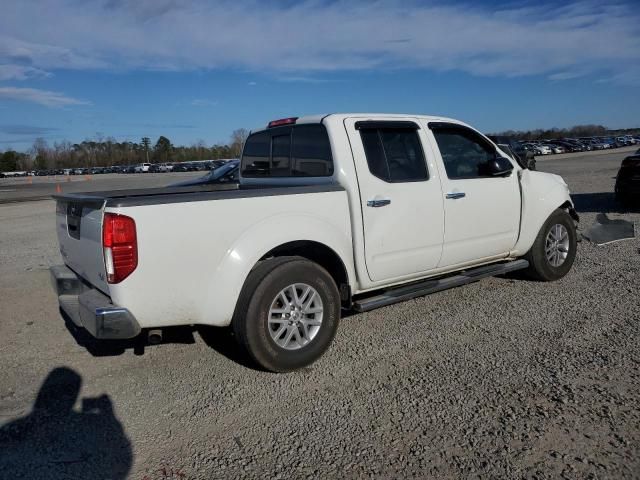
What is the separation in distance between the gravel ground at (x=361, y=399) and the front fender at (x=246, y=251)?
590 mm

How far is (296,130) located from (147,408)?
8.93 feet

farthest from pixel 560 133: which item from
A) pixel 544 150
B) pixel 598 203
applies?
pixel 598 203

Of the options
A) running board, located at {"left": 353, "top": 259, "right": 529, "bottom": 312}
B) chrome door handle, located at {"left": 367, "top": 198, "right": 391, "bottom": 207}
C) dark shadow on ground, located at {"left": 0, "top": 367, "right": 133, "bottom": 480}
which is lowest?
dark shadow on ground, located at {"left": 0, "top": 367, "right": 133, "bottom": 480}

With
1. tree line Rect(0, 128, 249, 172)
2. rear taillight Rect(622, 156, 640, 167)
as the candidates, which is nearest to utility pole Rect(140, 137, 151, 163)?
tree line Rect(0, 128, 249, 172)

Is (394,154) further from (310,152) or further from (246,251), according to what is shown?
(246,251)

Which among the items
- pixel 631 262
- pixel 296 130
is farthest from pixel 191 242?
pixel 631 262

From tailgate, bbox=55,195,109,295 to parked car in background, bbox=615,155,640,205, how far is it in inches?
430

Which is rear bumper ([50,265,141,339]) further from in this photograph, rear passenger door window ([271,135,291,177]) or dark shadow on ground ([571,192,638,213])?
dark shadow on ground ([571,192,638,213])

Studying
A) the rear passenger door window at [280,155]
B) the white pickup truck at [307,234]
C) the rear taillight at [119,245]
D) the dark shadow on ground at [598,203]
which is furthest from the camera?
the dark shadow on ground at [598,203]

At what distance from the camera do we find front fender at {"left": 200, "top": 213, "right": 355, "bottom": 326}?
143 inches

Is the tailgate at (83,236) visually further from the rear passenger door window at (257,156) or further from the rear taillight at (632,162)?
the rear taillight at (632,162)

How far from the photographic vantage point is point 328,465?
2809mm

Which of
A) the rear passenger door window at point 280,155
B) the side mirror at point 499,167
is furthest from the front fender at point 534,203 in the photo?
the rear passenger door window at point 280,155

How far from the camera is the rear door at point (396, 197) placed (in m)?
4.38
